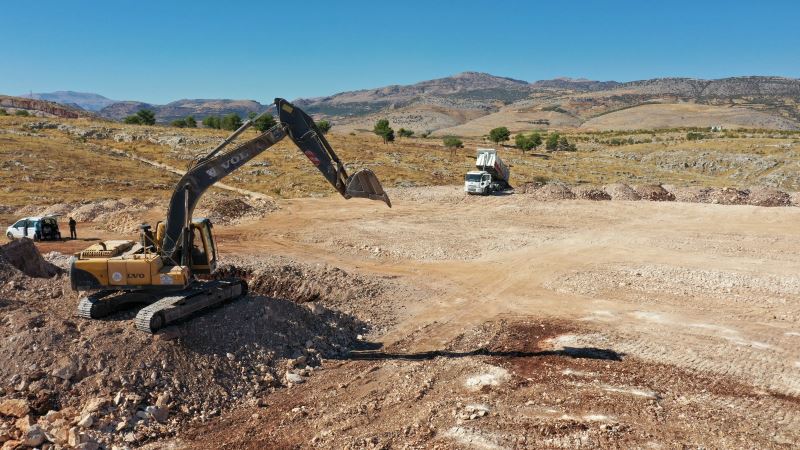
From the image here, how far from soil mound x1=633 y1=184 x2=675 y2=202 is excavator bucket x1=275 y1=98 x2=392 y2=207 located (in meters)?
Answer: 31.1

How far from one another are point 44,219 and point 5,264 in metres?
13.0

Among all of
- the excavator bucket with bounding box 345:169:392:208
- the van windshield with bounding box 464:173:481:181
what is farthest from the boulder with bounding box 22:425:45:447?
the van windshield with bounding box 464:173:481:181

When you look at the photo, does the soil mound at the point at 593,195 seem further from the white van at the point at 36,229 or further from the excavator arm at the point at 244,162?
the white van at the point at 36,229

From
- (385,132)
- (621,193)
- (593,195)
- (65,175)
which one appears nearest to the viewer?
(593,195)

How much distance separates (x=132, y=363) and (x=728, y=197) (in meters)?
39.0

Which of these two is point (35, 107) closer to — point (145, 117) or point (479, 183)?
point (145, 117)

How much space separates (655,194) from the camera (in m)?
38.7

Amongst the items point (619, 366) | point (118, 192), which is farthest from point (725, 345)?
point (118, 192)

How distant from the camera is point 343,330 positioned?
1537 centimetres

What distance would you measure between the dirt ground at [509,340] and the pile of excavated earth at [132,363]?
0.33 feet

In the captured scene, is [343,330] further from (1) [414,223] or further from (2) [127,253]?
(1) [414,223]

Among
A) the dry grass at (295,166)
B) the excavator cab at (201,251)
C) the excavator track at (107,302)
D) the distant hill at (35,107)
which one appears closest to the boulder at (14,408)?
the excavator track at (107,302)

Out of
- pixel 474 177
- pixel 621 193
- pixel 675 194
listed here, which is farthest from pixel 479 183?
pixel 675 194

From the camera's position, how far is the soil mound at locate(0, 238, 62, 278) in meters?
17.0
